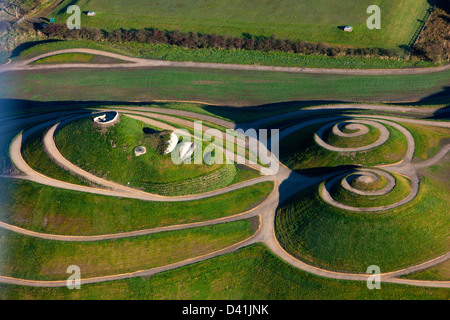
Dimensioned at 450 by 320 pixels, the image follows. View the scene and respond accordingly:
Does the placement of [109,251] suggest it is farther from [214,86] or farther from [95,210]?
[214,86]

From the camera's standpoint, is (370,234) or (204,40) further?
(204,40)

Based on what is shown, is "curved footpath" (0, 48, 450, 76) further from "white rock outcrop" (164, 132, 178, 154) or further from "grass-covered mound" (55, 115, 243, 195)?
"white rock outcrop" (164, 132, 178, 154)

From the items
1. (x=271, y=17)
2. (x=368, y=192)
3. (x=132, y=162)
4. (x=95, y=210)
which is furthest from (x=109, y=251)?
(x=271, y=17)

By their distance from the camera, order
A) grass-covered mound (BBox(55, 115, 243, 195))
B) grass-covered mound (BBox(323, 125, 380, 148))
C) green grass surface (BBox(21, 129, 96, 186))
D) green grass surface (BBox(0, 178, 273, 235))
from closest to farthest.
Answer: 1. green grass surface (BBox(0, 178, 273, 235))
2. grass-covered mound (BBox(55, 115, 243, 195))
3. green grass surface (BBox(21, 129, 96, 186))
4. grass-covered mound (BBox(323, 125, 380, 148))

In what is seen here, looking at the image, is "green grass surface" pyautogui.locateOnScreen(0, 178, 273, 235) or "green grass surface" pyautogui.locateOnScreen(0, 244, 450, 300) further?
"green grass surface" pyautogui.locateOnScreen(0, 178, 273, 235)

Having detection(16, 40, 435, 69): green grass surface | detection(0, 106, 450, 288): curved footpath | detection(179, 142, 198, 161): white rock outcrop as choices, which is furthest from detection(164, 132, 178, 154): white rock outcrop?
detection(16, 40, 435, 69): green grass surface
